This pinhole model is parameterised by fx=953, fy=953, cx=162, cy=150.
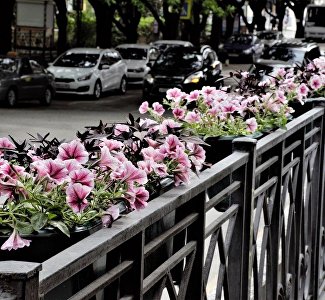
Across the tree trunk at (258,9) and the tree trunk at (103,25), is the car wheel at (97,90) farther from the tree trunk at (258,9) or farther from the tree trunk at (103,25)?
the tree trunk at (258,9)

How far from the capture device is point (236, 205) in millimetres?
3650

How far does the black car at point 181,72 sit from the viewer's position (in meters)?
27.8

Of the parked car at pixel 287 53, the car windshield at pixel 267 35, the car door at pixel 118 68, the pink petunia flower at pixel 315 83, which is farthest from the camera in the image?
the car windshield at pixel 267 35

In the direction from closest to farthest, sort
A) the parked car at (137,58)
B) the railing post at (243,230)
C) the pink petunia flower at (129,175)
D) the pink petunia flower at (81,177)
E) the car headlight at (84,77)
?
the pink petunia flower at (81,177) < the pink petunia flower at (129,175) < the railing post at (243,230) < the car headlight at (84,77) < the parked car at (137,58)

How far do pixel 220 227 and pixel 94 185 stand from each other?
715 mm

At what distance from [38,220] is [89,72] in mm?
27862

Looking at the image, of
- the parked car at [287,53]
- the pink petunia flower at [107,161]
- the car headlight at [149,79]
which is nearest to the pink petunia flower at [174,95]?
the pink petunia flower at [107,161]

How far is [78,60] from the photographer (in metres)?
31.4

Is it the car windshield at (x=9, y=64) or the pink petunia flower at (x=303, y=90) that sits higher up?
the pink petunia flower at (x=303, y=90)

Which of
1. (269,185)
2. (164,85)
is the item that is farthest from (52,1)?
(269,185)

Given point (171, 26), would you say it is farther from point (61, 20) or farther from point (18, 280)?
point (18, 280)

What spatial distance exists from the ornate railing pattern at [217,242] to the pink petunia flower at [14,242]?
0.53 feet

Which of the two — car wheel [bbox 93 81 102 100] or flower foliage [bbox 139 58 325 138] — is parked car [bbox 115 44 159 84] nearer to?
car wheel [bbox 93 81 102 100]

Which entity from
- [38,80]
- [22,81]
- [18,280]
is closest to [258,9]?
[38,80]
